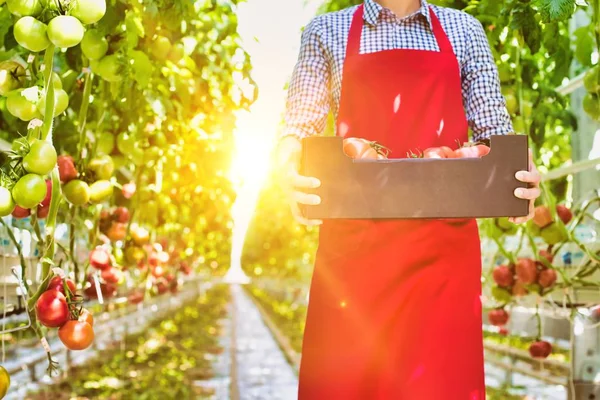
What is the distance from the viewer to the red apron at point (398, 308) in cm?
156

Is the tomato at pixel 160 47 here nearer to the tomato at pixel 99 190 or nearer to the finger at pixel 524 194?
the tomato at pixel 99 190

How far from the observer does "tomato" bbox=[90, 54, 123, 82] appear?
1.92 meters

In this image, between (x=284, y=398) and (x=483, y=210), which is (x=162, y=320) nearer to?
(x=284, y=398)

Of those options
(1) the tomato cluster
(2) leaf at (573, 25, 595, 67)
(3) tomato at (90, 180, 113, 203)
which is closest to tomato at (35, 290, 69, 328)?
(1) the tomato cluster

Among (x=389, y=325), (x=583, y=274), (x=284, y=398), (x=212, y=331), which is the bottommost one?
(x=212, y=331)

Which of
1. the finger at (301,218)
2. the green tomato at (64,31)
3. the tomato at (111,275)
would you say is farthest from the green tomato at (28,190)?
the tomato at (111,275)

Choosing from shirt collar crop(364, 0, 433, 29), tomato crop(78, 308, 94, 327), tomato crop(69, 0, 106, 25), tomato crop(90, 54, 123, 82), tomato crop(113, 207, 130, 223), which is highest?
shirt collar crop(364, 0, 433, 29)

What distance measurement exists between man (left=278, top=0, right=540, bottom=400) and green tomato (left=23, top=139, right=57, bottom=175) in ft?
1.55

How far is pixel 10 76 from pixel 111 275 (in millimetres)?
1376

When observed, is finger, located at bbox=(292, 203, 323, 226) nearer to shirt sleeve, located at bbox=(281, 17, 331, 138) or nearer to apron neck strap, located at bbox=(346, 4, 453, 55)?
shirt sleeve, located at bbox=(281, 17, 331, 138)

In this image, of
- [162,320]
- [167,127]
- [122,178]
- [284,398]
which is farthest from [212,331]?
[167,127]

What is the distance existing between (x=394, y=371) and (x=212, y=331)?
9989mm

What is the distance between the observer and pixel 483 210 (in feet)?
4.56

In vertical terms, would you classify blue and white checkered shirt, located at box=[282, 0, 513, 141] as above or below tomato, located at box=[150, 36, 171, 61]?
below
